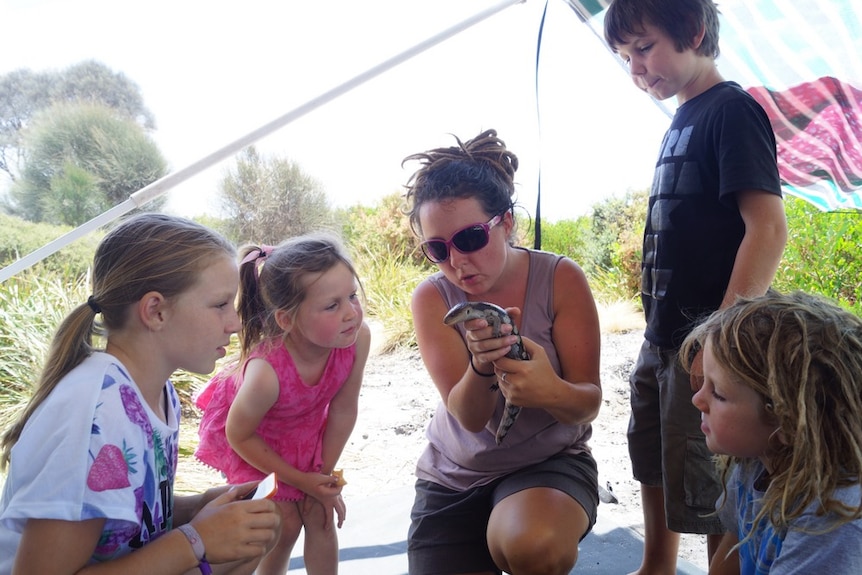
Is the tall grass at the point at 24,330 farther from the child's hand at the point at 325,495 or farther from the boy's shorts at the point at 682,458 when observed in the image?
the boy's shorts at the point at 682,458

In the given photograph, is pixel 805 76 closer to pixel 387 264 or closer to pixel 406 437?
pixel 406 437

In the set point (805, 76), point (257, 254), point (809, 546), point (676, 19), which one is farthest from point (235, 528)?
point (805, 76)

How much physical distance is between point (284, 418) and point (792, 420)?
1875mm

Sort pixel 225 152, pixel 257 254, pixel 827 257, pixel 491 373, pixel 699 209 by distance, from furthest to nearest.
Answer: pixel 827 257 → pixel 225 152 → pixel 257 254 → pixel 699 209 → pixel 491 373

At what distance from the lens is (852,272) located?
22.1ft

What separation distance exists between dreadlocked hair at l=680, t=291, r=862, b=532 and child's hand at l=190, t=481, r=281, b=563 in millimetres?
1277

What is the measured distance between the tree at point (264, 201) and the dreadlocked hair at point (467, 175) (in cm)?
968

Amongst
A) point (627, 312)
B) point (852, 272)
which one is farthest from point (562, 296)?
point (627, 312)

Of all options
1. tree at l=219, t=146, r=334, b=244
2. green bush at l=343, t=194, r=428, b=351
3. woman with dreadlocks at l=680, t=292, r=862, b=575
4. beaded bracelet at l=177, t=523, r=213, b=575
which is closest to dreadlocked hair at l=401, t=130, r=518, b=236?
woman with dreadlocks at l=680, t=292, r=862, b=575

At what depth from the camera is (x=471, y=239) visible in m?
2.44

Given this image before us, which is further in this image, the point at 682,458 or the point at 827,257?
the point at 827,257

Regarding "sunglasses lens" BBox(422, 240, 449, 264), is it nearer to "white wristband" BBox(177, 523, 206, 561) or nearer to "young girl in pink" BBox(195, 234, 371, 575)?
"young girl in pink" BBox(195, 234, 371, 575)

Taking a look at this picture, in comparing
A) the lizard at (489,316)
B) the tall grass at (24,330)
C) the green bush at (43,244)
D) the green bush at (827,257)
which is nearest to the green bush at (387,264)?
the tall grass at (24,330)

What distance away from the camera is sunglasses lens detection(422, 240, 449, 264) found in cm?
248
